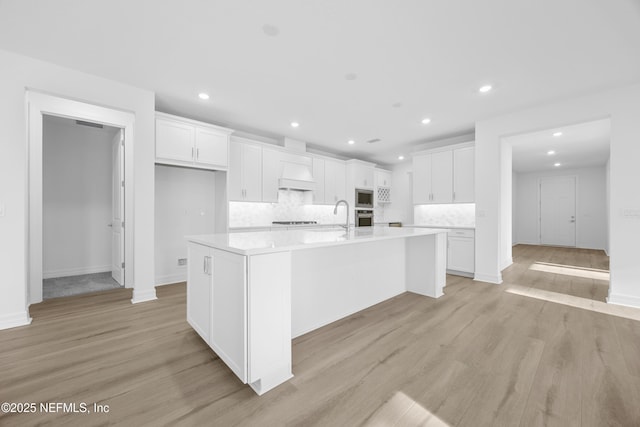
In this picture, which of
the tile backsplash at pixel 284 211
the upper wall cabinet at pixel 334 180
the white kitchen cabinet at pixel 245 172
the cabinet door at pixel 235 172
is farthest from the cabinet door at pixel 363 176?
the cabinet door at pixel 235 172

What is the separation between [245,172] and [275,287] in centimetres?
344

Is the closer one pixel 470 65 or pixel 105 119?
pixel 470 65

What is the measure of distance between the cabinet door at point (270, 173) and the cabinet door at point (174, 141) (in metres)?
1.39

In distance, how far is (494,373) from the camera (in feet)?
5.80

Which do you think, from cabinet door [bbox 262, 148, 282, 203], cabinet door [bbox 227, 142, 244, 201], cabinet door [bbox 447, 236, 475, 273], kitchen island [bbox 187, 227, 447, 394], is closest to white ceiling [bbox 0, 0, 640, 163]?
cabinet door [bbox 227, 142, 244, 201]

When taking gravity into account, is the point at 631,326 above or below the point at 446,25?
below

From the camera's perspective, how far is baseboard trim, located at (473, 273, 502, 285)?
4.18 meters

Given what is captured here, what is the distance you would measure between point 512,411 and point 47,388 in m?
2.80

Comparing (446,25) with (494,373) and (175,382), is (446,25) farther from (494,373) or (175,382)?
(175,382)

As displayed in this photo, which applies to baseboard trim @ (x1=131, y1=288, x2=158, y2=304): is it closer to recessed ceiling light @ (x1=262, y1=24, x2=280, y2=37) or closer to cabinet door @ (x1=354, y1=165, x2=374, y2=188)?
recessed ceiling light @ (x1=262, y1=24, x2=280, y2=37)

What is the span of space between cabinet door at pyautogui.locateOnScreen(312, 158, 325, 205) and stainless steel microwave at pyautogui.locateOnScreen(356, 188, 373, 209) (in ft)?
3.55

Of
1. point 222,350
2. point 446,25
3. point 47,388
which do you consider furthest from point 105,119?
point 446,25

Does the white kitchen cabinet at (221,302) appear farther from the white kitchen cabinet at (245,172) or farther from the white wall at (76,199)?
the white wall at (76,199)

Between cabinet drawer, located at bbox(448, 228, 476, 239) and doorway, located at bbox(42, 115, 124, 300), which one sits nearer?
doorway, located at bbox(42, 115, 124, 300)
